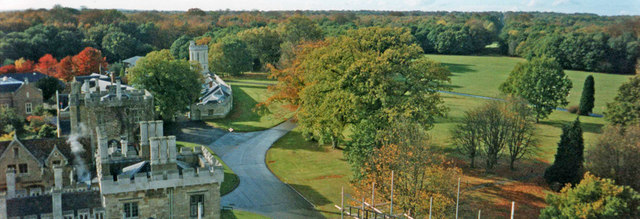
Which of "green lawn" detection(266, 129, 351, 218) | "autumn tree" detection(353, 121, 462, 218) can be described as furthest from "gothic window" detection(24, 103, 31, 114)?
"autumn tree" detection(353, 121, 462, 218)

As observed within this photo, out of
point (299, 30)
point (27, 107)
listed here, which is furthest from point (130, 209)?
point (299, 30)

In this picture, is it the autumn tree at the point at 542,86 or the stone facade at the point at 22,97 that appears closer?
the stone facade at the point at 22,97

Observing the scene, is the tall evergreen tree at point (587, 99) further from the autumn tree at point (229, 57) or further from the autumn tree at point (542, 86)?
the autumn tree at point (229, 57)


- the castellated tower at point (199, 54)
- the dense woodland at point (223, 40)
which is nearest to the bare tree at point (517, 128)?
the dense woodland at point (223, 40)

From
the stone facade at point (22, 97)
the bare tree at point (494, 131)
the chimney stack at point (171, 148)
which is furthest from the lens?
the stone facade at point (22, 97)

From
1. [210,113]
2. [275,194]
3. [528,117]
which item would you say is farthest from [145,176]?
[210,113]

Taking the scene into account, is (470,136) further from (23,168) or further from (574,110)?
(574,110)

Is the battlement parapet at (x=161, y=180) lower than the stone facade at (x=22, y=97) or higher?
higher

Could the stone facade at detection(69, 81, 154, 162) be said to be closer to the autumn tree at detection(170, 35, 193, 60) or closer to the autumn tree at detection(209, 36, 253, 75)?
the autumn tree at detection(209, 36, 253, 75)
